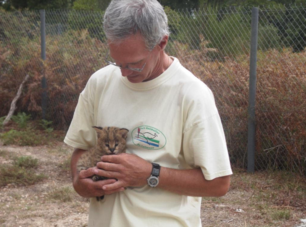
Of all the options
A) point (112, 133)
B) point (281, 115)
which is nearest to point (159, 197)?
point (112, 133)

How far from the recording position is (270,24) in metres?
6.66

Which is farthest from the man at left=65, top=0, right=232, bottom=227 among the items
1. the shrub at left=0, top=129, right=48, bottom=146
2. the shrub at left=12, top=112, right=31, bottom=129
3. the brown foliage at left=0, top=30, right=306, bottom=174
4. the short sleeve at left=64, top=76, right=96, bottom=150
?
the shrub at left=12, top=112, right=31, bottom=129

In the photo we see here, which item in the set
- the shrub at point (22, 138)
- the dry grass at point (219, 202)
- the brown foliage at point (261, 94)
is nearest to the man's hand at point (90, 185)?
the dry grass at point (219, 202)

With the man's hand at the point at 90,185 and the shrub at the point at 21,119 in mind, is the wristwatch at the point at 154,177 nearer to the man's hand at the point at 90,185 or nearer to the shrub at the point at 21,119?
the man's hand at the point at 90,185

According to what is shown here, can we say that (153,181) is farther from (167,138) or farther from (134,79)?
(134,79)

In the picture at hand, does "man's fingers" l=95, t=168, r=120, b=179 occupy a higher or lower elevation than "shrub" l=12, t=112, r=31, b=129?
higher

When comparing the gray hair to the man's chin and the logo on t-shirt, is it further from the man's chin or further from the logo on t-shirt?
the logo on t-shirt

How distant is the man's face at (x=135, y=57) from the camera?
1.96 m

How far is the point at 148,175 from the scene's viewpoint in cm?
200

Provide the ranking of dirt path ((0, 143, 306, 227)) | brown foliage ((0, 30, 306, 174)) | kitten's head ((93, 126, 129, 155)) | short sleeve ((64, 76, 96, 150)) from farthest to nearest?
1. brown foliage ((0, 30, 306, 174))
2. dirt path ((0, 143, 306, 227))
3. short sleeve ((64, 76, 96, 150))
4. kitten's head ((93, 126, 129, 155))

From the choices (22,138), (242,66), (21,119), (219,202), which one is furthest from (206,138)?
(21,119)

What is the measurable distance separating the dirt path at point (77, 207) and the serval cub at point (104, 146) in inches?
114

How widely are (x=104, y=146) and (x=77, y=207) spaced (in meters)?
3.46

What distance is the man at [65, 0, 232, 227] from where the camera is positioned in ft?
6.41
